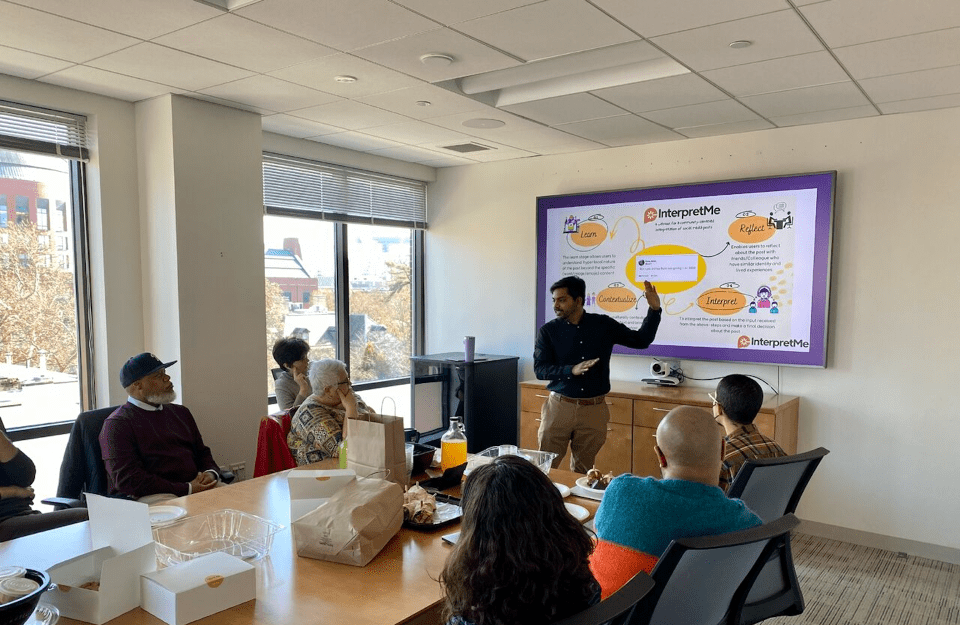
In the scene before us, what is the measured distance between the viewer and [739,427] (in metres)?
2.60

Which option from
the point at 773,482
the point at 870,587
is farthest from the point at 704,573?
the point at 870,587

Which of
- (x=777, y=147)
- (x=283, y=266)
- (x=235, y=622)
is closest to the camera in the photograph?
(x=235, y=622)

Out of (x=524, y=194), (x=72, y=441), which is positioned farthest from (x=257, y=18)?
(x=524, y=194)

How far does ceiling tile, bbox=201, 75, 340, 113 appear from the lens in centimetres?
336

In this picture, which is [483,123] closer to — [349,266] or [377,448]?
[349,266]

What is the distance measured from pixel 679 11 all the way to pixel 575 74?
102 centimetres

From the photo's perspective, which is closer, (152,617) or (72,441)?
(152,617)

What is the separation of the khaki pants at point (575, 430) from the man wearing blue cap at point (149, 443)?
1.78m

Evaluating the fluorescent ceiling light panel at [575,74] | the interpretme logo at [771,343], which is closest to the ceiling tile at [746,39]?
the fluorescent ceiling light panel at [575,74]

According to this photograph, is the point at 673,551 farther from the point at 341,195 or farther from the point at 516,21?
the point at 341,195

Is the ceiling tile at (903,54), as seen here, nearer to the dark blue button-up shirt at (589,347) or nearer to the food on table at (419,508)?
the dark blue button-up shirt at (589,347)

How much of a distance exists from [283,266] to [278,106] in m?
1.34

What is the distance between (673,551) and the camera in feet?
4.33

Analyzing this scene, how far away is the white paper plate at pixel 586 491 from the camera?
7.44ft
